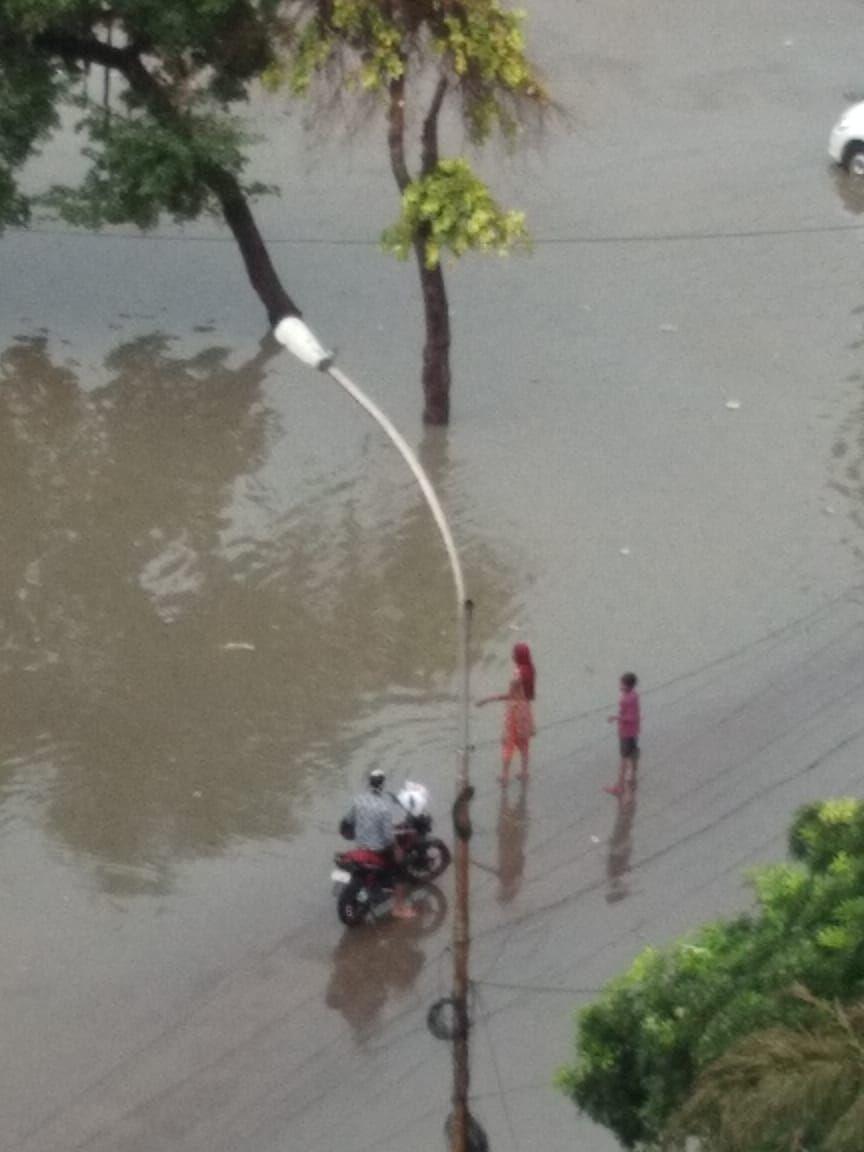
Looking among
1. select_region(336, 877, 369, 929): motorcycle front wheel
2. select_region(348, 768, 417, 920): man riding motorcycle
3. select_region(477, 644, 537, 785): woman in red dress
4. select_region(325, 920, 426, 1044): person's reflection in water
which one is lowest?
select_region(325, 920, 426, 1044): person's reflection in water

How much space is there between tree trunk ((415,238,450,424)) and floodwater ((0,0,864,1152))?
387 mm

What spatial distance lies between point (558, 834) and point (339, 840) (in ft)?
4.97

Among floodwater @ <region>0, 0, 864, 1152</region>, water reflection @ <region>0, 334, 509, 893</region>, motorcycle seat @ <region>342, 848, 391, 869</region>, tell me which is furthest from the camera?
water reflection @ <region>0, 334, 509, 893</region>

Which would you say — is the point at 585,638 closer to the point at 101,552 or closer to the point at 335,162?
the point at 101,552

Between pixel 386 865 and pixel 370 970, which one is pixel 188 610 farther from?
pixel 370 970

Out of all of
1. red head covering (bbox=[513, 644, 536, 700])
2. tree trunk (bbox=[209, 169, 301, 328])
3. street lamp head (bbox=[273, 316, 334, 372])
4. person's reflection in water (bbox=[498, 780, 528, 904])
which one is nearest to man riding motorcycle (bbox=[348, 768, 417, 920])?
person's reflection in water (bbox=[498, 780, 528, 904])

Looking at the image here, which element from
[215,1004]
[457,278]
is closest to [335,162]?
[457,278]

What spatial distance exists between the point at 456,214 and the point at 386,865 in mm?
7291

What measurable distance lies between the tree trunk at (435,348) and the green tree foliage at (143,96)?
209cm

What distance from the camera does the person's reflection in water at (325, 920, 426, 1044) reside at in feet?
45.6

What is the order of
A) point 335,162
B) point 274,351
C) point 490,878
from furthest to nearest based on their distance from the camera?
1. point 335,162
2. point 274,351
3. point 490,878

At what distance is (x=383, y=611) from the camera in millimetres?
18641

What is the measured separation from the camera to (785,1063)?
26.1 feet

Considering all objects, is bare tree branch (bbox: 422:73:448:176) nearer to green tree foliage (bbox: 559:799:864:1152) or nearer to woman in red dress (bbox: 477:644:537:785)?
woman in red dress (bbox: 477:644:537:785)
